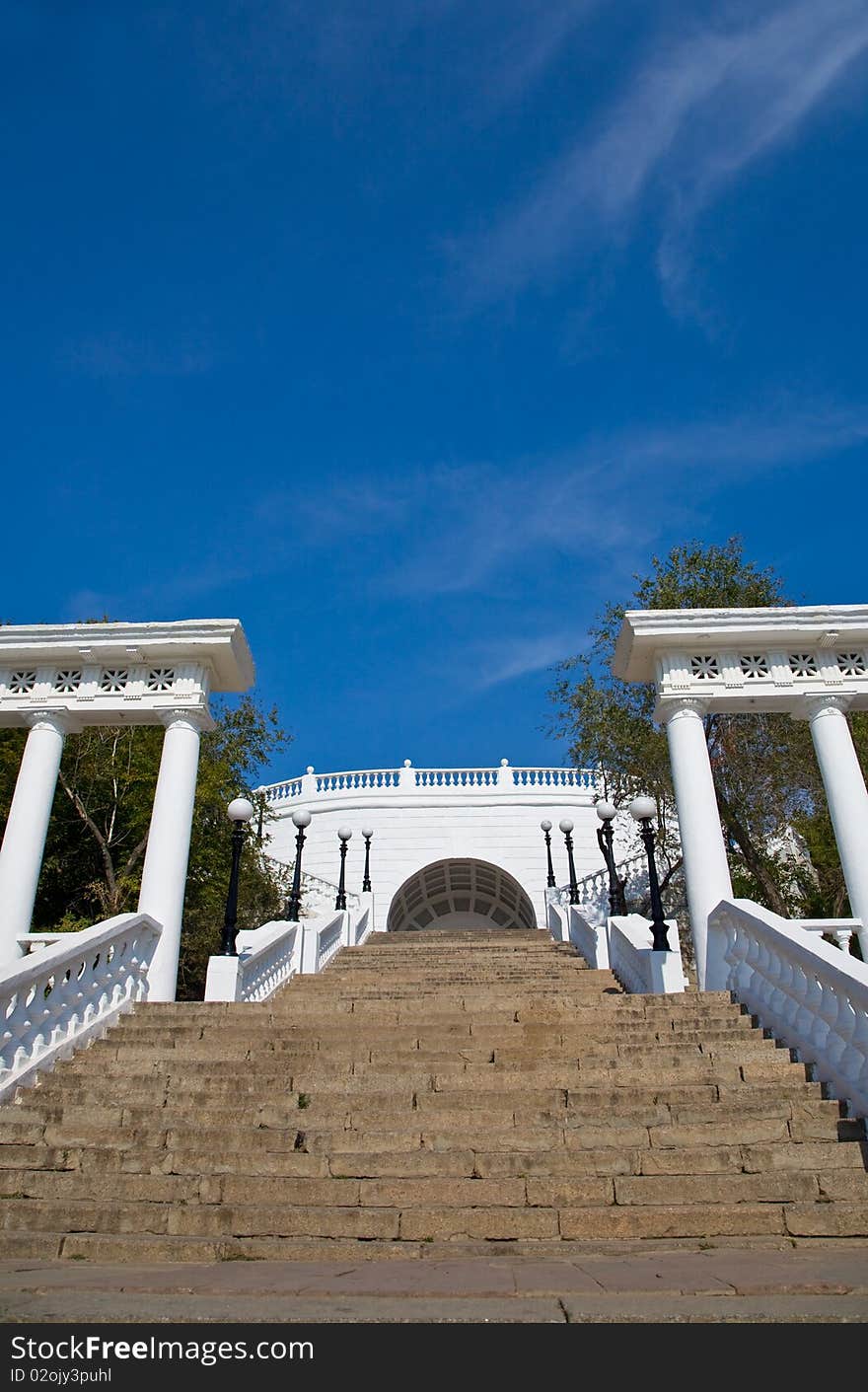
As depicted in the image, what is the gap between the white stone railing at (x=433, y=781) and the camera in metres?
29.4

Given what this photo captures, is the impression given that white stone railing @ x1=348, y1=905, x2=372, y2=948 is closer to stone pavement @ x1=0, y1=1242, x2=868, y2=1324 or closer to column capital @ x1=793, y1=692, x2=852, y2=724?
column capital @ x1=793, y1=692, x2=852, y2=724

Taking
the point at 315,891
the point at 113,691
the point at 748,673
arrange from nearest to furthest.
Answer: the point at 748,673 < the point at 113,691 < the point at 315,891

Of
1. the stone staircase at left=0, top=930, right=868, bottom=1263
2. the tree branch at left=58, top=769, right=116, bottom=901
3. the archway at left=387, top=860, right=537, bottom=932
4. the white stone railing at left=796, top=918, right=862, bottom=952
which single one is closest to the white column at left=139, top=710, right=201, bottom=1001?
the stone staircase at left=0, top=930, right=868, bottom=1263

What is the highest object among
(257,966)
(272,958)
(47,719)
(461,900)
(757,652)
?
(461,900)

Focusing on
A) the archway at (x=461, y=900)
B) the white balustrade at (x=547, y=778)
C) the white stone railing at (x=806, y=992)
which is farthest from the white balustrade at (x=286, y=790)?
the white stone railing at (x=806, y=992)

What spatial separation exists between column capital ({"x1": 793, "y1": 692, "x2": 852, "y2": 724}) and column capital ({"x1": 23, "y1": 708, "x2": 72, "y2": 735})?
33.3 ft

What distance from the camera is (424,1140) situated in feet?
18.5

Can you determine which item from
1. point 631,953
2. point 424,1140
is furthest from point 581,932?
point 424,1140

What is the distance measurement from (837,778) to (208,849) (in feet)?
Result: 46.3

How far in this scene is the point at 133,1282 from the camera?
141 inches

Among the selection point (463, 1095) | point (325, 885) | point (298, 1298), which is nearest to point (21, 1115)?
point (463, 1095)

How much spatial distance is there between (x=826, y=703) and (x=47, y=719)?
1061 cm

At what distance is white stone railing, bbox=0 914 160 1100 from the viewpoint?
281 inches

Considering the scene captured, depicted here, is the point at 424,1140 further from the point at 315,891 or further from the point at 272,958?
the point at 315,891
